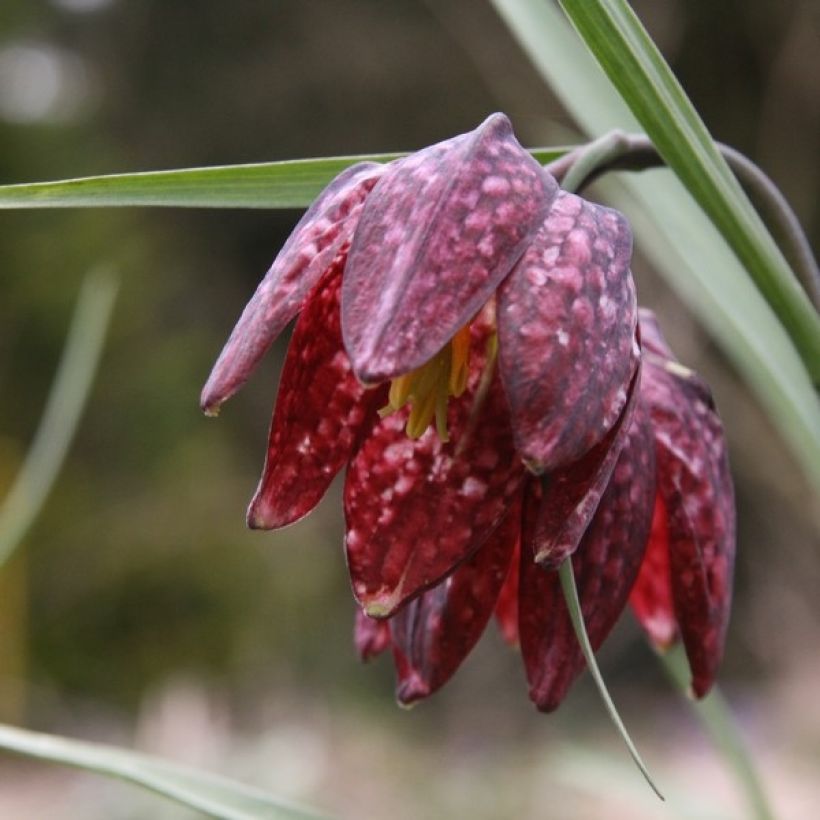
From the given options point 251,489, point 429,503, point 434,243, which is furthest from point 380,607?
point 251,489

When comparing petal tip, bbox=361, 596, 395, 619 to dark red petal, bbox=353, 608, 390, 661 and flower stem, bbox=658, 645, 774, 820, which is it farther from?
flower stem, bbox=658, 645, 774, 820

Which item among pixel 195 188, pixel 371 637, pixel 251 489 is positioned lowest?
pixel 251 489

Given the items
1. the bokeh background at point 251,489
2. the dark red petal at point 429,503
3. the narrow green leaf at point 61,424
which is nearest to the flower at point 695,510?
the dark red petal at point 429,503

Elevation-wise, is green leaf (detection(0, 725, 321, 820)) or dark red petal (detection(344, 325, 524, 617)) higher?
dark red petal (detection(344, 325, 524, 617))

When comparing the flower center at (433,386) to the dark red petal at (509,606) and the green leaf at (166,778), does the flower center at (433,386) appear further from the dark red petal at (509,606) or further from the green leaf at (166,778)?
the green leaf at (166,778)

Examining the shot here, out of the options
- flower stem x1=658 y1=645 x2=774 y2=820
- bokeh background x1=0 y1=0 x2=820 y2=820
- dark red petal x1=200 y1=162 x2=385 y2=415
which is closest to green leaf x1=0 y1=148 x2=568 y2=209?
dark red petal x1=200 y1=162 x2=385 y2=415

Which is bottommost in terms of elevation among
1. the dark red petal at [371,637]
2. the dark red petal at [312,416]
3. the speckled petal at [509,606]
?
the speckled petal at [509,606]

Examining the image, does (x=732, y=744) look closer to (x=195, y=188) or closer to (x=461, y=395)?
(x=461, y=395)

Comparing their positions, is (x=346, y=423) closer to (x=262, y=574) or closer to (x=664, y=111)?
(x=664, y=111)
